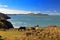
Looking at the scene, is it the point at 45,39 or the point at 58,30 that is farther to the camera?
the point at 58,30

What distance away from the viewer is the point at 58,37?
16562 millimetres

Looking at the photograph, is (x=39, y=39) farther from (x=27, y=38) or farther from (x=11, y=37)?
(x=11, y=37)

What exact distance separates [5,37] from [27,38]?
5.61ft

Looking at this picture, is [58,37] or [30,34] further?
[30,34]

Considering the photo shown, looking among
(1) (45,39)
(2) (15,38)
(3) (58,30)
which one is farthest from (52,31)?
(2) (15,38)

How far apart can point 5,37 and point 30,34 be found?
1986mm

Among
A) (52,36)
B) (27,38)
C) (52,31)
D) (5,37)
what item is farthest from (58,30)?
(5,37)

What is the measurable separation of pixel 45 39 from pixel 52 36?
2.49ft

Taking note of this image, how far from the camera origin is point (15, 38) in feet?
54.2

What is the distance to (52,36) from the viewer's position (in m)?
16.7

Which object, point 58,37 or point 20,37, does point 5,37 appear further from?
point 58,37

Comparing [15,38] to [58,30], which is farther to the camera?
[58,30]

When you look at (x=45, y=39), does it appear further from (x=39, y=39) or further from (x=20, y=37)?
(x=20, y=37)

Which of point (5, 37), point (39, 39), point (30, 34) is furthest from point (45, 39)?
point (5, 37)
